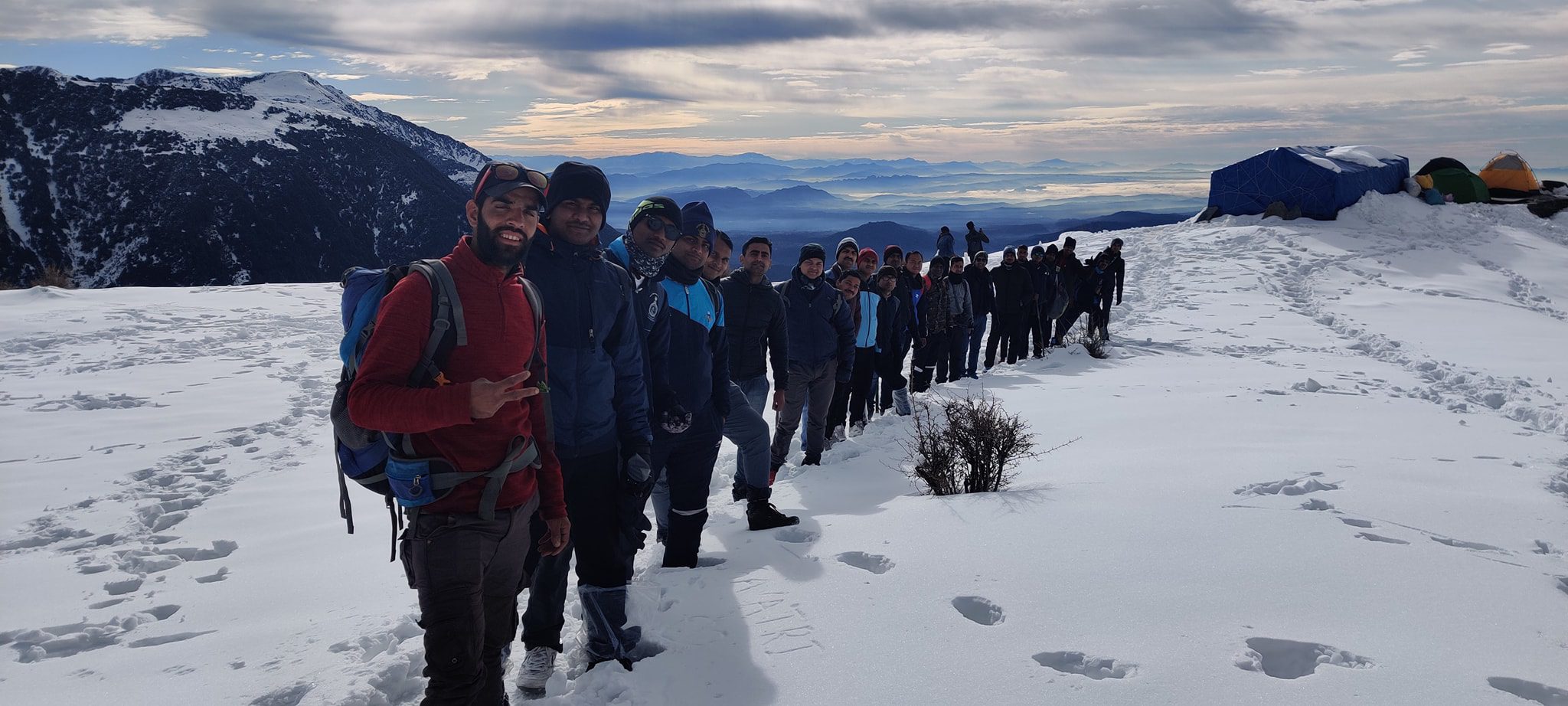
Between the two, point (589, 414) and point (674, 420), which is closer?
point (589, 414)

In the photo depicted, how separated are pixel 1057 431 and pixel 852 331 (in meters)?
2.09

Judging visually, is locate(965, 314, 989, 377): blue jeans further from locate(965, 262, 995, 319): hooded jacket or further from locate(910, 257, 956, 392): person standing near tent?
locate(910, 257, 956, 392): person standing near tent

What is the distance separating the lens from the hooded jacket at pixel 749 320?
5.84 metres

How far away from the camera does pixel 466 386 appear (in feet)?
7.63

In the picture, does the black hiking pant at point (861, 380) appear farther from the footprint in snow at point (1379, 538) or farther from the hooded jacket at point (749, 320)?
the footprint in snow at point (1379, 538)

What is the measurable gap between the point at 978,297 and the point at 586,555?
9.21 m

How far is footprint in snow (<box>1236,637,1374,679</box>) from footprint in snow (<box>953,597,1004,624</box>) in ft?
2.89

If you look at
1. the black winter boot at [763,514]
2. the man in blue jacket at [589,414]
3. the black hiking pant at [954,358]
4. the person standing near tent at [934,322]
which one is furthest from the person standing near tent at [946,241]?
the man in blue jacket at [589,414]

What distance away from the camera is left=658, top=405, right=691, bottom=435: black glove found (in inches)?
147

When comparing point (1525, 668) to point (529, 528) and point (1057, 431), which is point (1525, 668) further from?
point (1057, 431)

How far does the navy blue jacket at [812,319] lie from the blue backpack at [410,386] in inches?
176

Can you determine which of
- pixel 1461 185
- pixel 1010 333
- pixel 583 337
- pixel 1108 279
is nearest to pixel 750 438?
pixel 583 337

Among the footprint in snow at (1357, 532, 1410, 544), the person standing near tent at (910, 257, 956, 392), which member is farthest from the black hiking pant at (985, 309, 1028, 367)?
the footprint in snow at (1357, 532, 1410, 544)

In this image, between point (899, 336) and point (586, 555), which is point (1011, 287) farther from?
point (586, 555)
